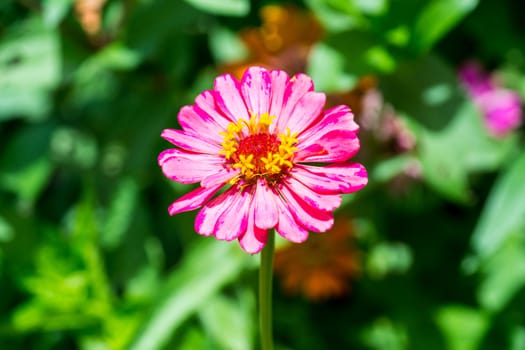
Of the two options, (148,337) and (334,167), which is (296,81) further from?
(148,337)

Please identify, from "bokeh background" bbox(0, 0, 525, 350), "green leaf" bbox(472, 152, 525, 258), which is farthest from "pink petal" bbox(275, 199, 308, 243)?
"green leaf" bbox(472, 152, 525, 258)

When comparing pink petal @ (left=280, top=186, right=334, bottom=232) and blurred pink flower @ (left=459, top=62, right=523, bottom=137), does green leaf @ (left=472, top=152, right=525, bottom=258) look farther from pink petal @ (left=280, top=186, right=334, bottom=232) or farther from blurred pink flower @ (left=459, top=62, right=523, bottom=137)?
pink petal @ (left=280, top=186, right=334, bottom=232)

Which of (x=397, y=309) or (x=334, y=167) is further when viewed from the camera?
(x=397, y=309)

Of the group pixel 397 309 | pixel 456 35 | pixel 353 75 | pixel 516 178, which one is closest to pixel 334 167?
pixel 353 75

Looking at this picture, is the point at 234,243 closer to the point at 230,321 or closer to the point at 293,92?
the point at 230,321

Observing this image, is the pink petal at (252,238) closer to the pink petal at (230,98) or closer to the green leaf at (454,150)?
the pink petal at (230,98)

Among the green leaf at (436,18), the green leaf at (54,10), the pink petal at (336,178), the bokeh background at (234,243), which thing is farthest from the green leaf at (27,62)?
the pink petal at (336,178)
